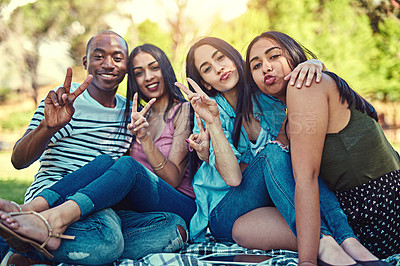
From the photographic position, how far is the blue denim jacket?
2.12 m

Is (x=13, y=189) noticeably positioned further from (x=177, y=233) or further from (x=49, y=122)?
(x=177, y=233)

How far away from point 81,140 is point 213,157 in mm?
930

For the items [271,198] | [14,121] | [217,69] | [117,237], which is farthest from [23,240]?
[14,121]

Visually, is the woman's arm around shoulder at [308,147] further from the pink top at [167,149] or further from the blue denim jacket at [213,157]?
the pink top at [167,149]

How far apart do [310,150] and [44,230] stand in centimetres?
124

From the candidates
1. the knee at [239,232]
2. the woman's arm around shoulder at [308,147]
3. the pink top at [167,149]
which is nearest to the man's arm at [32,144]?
the pink top at [167,149]

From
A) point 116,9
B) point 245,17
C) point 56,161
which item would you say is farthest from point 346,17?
point 56,161

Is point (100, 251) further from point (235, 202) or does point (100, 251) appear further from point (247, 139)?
point (247, 139)

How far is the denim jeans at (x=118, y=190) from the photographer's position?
183 centimetres

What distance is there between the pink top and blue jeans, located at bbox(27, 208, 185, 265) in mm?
298

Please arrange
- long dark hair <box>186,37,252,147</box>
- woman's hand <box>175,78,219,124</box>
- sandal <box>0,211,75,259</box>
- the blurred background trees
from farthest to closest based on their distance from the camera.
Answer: the blurred background trees < long dark hair <box>186,37,252,147</box> < woman's hand <box>175,78,219,124</box> < sandal <box>0,211,75,259</box>

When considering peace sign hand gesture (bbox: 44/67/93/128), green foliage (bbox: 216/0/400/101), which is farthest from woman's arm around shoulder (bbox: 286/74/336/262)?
green foliage (bbox: 216/0/400/101)

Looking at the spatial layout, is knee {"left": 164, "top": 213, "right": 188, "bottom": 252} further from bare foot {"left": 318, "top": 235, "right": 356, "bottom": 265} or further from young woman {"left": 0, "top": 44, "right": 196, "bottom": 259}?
bare foot {"left": 318, "top": 235, "right": 356, "bottom": 265}

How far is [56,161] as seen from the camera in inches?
91.4
